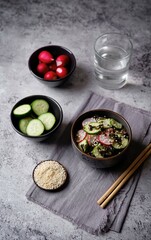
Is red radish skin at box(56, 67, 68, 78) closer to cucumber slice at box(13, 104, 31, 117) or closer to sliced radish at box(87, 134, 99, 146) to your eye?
cucumber slice at box(13, 104, 31, 117)

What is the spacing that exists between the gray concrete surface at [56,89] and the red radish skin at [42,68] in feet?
0.25

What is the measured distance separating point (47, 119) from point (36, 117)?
79 millimetres

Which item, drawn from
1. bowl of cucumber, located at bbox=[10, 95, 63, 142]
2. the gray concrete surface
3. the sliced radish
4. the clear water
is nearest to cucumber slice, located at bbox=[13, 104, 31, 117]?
bowl of cucumber, located at bbox=[10, 95, 63, 142]

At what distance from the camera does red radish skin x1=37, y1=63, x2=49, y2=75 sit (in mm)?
1854

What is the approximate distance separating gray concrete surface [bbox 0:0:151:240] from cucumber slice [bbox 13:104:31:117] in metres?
0.13

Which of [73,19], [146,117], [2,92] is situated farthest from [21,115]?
[73,19]

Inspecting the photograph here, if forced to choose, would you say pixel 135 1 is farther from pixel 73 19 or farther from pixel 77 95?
pixel 77 95

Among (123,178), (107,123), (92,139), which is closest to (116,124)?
(107,123)

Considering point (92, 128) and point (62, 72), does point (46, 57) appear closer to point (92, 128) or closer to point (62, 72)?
point (62, 72)

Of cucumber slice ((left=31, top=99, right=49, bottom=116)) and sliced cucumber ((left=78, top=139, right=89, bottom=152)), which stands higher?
sliced cucumber ((left=78, top=139, right=89, bottom=152))

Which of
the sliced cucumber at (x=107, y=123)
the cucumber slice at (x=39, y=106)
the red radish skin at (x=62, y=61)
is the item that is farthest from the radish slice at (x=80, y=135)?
the red radish skin at (x=62, y=61)

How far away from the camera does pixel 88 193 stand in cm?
148

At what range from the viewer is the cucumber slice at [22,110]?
1625 millimetres

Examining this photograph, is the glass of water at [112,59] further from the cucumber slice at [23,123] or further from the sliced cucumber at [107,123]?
the cucumber slice at [23,123]
